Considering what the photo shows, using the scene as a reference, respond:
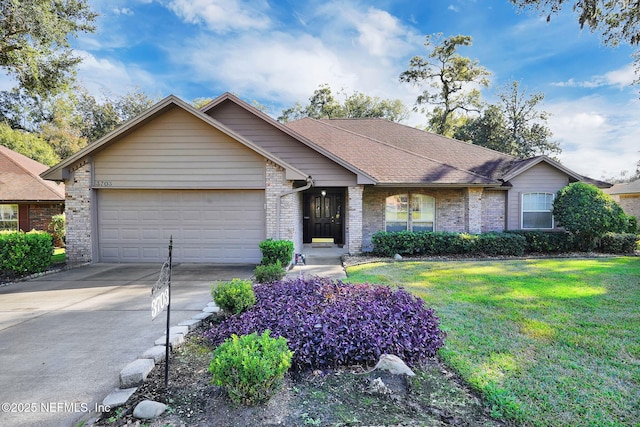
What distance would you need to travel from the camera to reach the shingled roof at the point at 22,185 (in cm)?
1362

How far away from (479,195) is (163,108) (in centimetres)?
1115

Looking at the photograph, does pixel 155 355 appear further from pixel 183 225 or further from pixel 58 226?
pixel 58 226

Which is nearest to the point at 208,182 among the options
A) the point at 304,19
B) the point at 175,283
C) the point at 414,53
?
the point at 175,283

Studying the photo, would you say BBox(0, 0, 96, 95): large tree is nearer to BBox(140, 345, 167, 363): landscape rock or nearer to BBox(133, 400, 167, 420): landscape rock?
BBox(140, 345, 167, 363): landscape rock

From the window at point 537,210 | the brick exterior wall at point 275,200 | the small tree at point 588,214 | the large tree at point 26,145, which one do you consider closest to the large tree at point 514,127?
the window at point 537,210

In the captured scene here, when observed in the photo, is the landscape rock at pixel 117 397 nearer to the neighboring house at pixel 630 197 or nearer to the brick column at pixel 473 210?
the brick column at pixel 473 210

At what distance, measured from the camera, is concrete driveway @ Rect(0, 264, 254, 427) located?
2725 millimetres

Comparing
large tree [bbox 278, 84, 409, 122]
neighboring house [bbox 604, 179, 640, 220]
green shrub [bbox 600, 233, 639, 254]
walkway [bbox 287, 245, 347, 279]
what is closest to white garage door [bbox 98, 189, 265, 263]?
walkway [bbox 287, 245, 347, 279]

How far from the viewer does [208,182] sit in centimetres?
921

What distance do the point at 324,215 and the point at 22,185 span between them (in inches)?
554

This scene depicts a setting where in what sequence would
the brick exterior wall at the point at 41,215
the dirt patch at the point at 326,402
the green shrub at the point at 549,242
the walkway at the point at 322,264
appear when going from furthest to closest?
the brick exterior wall at the point at 41,215
the green shrub at the point at 549,242
the walkway at the point at 322,264
the dirt patch at the point at 326,402

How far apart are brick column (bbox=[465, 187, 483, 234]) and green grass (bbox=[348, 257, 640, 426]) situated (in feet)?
11.5

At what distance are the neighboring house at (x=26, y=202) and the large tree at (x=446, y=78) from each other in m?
24.6

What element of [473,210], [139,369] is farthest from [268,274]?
[473,210]
